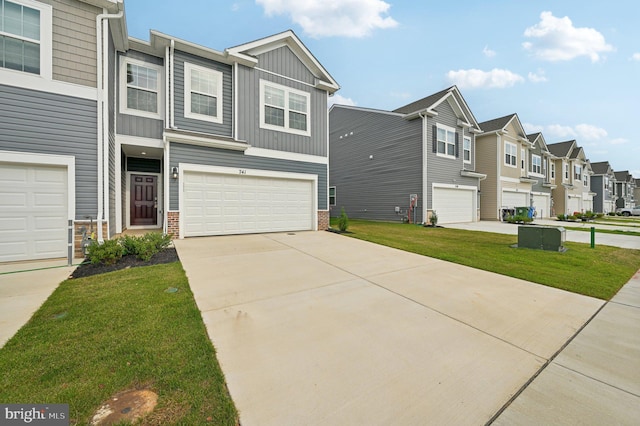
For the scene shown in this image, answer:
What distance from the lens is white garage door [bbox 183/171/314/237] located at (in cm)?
900

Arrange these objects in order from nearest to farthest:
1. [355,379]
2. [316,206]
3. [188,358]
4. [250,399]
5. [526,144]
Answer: [250,399], [355,379], [188,358], [316,206], [526,144]

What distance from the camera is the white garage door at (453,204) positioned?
51.8 ft

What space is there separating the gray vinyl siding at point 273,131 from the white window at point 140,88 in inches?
107

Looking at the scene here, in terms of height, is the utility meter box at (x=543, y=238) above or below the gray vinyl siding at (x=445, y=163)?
below

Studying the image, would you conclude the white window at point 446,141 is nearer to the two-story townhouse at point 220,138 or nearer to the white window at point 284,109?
the two-story townhouse at point 220,138

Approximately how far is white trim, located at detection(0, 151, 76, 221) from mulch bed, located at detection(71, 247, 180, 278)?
4.95 ft

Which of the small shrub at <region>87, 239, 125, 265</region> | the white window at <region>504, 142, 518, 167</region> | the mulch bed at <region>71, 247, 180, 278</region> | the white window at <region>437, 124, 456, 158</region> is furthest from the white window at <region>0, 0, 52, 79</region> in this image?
the white window at <region>504, 142, 518, 167</region>

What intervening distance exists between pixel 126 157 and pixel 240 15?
805cm

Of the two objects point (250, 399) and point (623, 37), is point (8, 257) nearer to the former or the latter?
point (250, 399)

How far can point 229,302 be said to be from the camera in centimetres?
363

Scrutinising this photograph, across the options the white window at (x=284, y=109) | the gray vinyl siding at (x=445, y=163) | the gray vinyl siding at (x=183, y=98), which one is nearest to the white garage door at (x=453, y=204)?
the gray vinyl siding at (x=445, y=163)

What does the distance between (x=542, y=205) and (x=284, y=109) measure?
26.4m

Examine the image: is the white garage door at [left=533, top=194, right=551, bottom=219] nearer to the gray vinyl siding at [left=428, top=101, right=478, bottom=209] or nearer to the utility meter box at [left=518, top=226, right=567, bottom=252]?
the gray vinyl siding at [left=428, top=101, right=478, bottom=209]

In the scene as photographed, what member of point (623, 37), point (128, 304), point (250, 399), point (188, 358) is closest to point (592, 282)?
point (250, 399)
